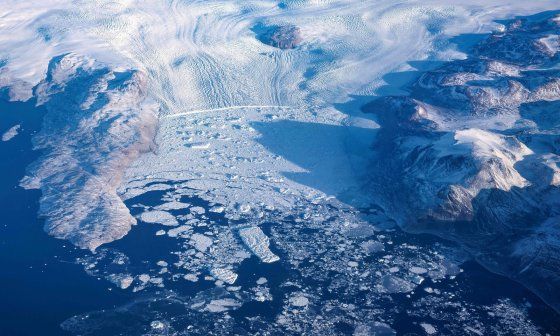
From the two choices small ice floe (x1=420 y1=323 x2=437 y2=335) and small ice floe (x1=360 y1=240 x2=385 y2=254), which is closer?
small ice floe (x1=420 y1=323 x2=437 y2=335)

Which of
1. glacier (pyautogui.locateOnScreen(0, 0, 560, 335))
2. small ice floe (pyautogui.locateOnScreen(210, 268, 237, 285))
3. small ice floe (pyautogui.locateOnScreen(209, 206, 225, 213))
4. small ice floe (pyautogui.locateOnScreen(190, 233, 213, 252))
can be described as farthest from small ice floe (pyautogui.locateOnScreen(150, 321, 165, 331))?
small ice floe (pyautogui.locateOnScreen(209, 206, 225, 213))

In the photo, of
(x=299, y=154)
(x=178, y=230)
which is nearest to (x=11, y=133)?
(x=178, y=230)

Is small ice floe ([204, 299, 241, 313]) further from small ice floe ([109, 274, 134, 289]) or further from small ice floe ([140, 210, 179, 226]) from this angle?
small ice floe ([140, 210, 179, 226])

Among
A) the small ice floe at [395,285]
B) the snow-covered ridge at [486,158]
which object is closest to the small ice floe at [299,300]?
the small ice floe at [395,285]

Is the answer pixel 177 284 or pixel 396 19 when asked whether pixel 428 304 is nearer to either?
pixel 177 284

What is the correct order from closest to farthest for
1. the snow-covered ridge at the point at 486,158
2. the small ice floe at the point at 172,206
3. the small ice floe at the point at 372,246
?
1. the snow-covered ridge at the point at 486,158
2. the small ice floe at the point at 372,246
3. the small ice floe at the point at 172,206

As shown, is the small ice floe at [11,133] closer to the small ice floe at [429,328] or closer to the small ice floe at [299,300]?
the small ice floe at [299,300]
